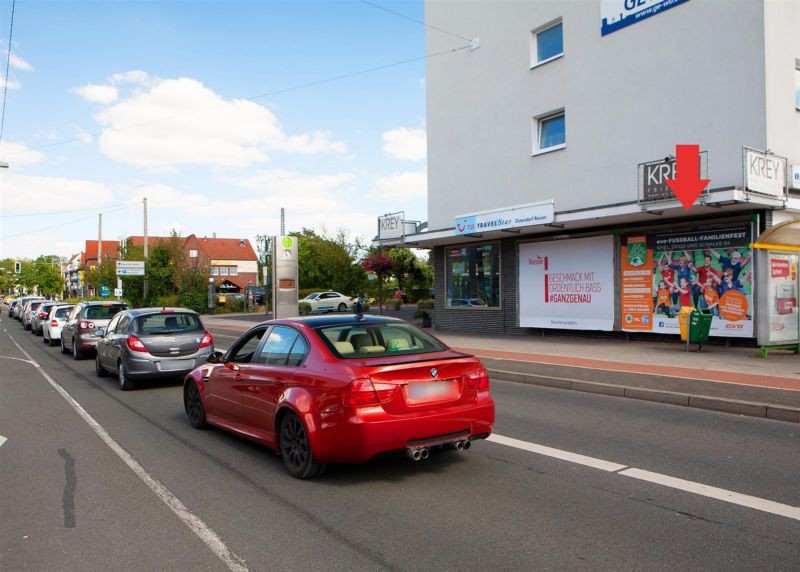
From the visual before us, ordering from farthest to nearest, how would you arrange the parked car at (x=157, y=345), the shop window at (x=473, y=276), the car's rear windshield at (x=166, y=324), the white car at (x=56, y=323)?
the white car at (x=56, y=323) < the shop window at (x=473, y=276) < the car's rear windshield at (x=166, y=324) < the parked car at (x=157, y=345)

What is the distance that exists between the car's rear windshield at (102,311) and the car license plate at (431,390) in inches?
555

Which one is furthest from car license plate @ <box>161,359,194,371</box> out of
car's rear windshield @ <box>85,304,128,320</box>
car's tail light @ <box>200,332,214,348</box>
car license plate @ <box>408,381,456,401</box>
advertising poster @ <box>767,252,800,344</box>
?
advertising poster @ <box>767,252,800,344</box>

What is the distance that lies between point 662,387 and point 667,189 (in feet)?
20.2

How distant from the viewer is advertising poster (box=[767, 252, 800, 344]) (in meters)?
13.4

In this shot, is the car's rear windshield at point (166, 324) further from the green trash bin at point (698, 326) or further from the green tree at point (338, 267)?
the green tree at point (338, 267)

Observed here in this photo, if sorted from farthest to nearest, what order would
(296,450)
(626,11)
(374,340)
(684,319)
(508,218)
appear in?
(508,218) < (626,11) < (684,319) < (374,340) < (296,450)

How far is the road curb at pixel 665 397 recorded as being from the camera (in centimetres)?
803

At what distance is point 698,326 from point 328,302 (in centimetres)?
3313

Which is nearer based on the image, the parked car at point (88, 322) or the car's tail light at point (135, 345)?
the car's tail light at point (135, 345)

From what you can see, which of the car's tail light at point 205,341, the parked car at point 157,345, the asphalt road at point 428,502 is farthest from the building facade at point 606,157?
the parked car at point 157,345

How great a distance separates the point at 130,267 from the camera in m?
44.9

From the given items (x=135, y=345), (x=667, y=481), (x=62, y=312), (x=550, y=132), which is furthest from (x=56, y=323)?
(x=667, y=481)

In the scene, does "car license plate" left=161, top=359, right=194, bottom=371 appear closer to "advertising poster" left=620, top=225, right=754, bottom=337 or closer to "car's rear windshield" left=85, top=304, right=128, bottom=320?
"car's rear windshield" left=85, top=304, right=128, bottom=320

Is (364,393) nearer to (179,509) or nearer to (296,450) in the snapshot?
(296,450)
